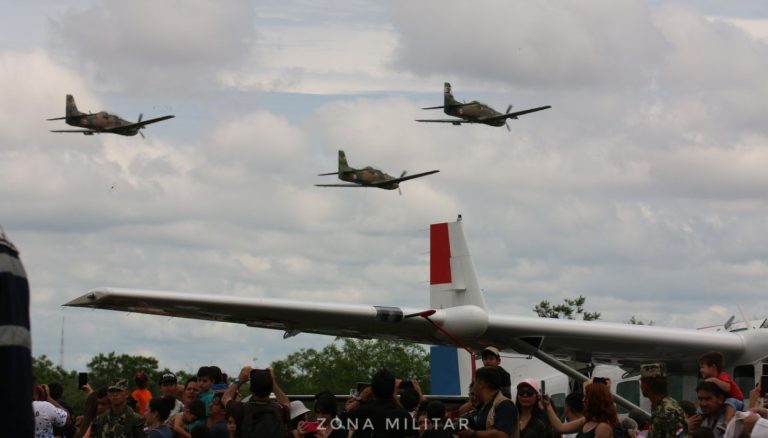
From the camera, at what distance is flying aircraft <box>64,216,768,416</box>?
643 inches

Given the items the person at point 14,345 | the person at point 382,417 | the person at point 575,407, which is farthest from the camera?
the person at point 575,407

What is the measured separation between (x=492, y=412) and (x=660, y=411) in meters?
1.43

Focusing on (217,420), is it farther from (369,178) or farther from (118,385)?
(369,178)

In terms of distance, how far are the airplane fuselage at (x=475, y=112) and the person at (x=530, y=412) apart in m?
29.7

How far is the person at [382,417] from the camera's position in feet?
26.8

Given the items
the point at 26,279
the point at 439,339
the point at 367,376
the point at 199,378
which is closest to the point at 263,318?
the point at 439,339

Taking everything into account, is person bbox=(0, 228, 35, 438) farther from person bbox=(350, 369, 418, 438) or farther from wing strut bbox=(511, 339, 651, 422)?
wing strut bbox=(511, 339, 651, 422)

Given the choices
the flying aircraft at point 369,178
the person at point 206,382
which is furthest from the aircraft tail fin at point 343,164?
the person at point 206,382

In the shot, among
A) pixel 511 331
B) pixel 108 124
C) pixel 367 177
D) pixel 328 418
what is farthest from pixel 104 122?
A: pixel 328 418

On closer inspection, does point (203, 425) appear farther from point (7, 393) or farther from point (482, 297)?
point (482, 297)

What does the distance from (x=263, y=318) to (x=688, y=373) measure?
649 cm

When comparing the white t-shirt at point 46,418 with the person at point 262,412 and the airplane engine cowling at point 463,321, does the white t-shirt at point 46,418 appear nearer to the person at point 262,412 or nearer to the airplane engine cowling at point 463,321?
the person at point 262,412

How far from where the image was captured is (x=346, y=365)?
8031cm

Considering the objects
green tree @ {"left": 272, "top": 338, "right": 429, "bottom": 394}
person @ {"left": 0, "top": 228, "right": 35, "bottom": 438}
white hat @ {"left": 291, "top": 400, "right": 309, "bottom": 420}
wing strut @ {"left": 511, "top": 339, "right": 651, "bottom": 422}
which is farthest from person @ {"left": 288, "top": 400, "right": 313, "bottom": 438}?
green tree @ {"left": 272, "top": 338, "right": 429, "bottom": 394}
